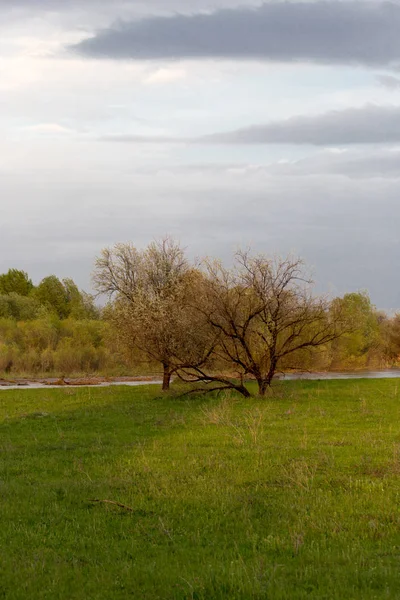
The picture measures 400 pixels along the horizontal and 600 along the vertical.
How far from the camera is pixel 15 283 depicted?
83500 millimetres

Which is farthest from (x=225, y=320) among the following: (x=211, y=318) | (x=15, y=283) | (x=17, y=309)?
(x=15, y=283)

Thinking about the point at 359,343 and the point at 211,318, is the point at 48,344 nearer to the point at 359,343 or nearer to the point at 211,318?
the point at 359,343

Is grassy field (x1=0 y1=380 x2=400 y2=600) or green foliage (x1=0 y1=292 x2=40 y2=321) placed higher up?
green foliage (x1=0 y1=292 x2=40 y2=321)

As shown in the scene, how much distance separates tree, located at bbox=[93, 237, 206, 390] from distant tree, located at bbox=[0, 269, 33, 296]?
168 feet

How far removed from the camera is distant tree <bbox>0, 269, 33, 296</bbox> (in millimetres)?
82688

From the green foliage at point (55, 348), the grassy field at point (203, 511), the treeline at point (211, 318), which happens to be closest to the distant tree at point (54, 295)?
the green foliage at point (55, 348)

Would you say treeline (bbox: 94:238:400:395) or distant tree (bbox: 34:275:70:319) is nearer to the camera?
treeline (bbox: 94:238:400:395)

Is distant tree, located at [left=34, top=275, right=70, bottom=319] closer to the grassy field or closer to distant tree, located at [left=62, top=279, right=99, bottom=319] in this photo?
distant tree, located at [left=62, top=279, right=99, bottom=319]

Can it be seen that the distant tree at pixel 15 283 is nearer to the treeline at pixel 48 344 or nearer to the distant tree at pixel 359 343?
the treeline at pixel 48 344

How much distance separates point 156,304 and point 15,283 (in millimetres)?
57156

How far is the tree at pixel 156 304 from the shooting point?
2741 centimetres

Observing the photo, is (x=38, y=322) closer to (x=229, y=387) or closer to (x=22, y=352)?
(x=22, y=352)

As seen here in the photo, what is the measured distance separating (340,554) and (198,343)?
19.7 m

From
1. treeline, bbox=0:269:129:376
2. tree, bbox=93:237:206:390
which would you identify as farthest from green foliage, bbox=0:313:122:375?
tree, bbox=93:237:206:390
